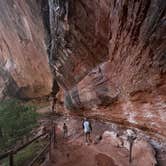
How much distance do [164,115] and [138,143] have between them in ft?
10.4

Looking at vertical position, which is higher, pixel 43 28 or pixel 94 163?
pixel 43 28

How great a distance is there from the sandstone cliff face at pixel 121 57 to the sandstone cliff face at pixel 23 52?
316cm

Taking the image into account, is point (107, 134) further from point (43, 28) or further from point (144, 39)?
point (144, 39)

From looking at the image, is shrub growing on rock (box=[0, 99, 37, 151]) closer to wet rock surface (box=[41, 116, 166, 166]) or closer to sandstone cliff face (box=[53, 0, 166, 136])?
wet rock surface (box=[41, 116, 166, 166])

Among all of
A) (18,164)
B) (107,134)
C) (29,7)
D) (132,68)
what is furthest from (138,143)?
(29,7)

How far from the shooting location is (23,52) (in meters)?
16.9

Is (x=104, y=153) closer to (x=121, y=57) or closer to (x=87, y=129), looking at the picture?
(x=87, y=129)

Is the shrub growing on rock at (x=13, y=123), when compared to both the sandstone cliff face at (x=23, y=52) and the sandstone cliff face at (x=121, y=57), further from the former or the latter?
the sandstone cliff face at (x=23, y=52)

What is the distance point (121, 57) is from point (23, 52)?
1143cm

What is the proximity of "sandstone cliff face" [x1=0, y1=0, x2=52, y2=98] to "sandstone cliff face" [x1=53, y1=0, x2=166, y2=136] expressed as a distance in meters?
3.16

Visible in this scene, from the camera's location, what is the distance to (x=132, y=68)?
6.56 m

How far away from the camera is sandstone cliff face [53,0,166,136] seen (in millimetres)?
5059

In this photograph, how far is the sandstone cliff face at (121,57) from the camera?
506cm

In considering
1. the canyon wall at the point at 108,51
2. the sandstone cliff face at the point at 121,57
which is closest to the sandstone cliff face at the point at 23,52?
the canyon wall at the point at 108,51
